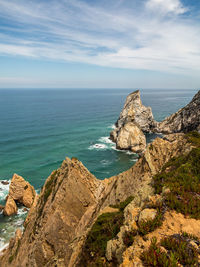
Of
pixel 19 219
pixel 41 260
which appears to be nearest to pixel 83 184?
pixel 41 260

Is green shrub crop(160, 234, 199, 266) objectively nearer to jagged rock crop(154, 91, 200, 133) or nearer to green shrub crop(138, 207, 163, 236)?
green shrub crop(138, 207, 163, 236)

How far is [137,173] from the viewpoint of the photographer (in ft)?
68.3

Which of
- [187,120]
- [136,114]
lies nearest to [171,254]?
[187,120]

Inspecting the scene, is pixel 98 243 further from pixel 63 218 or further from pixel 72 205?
pixel 72 205

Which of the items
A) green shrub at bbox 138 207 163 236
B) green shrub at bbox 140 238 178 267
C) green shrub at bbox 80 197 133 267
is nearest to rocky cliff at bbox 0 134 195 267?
green shrub at bbox 80 197 133 267

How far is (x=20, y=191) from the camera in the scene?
134 ft

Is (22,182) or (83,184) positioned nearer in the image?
(83,184)

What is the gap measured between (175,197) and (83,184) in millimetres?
14544

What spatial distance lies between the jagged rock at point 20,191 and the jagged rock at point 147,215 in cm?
3979

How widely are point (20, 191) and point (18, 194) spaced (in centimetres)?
84

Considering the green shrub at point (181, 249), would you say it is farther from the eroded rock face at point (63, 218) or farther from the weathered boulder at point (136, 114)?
the weathered boulder at point (136, 114)

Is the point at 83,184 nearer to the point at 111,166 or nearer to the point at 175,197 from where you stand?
the point at 175,197

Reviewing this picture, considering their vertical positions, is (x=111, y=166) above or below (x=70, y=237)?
below

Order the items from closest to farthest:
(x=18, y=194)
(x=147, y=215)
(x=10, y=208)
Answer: (x=147, y=215)
(x=10, y=208)
(x=18, y=194)
